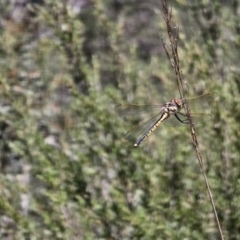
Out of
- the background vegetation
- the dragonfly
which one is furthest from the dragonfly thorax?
the background vegetation

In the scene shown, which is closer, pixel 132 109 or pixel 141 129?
→ pixel 141 129

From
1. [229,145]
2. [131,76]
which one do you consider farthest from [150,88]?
[229,145]

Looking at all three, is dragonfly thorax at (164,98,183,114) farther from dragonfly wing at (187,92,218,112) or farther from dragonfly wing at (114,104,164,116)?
dragonfly wing at (114,104,164,116)

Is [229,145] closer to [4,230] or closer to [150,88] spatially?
[150,88]

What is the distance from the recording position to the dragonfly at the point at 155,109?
325 centimetres

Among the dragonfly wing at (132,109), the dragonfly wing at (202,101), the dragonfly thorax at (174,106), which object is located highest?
the dragonfly wing at (132,109)

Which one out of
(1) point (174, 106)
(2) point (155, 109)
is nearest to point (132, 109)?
(2) point (155, 109)

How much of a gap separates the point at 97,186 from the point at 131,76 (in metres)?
0.56

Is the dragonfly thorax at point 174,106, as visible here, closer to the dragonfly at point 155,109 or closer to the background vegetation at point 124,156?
the dragonfly at point 155,109

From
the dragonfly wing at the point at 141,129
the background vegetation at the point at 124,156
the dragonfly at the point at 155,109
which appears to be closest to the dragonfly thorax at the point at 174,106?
the dragonfly at the point at 155,109

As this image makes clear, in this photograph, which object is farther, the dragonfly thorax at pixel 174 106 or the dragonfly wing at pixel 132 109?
the dragonfly wing at pixel 132 109

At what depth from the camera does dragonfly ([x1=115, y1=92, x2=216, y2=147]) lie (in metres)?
3.25

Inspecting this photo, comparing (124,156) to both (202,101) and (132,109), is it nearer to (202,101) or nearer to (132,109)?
(132,109)

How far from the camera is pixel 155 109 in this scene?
13.1 ft
